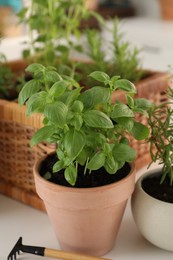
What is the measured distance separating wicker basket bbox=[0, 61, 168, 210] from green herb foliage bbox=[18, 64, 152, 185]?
157 mm

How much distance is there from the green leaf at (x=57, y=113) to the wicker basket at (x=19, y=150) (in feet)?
0.64

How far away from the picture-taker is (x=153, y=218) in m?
0.65

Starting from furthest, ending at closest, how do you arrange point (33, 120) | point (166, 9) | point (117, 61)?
point (166, 9), point (117, 61), point (33, 120)

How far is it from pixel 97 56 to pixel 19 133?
329mm

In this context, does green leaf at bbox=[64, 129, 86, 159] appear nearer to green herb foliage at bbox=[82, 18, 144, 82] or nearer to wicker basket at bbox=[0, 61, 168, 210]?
wicker basket at bbox=[0, 61, 168, 210]

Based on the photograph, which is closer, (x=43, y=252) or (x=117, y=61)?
(x=43, y=252)

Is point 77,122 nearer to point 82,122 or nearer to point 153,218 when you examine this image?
point 82,122

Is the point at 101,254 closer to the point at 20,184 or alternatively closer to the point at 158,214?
the point at 158,214

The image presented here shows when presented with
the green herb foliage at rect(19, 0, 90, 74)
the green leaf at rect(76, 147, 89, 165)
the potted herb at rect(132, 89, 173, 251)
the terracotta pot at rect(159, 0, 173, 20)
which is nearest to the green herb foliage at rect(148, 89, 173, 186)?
the potted herb at rect(132, 89, 173, 251)

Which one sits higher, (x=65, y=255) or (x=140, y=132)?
(x=140, y=132)

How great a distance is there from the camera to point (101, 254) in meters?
0.68

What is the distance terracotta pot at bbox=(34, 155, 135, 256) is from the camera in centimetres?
62

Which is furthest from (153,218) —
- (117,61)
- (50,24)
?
(50,24)

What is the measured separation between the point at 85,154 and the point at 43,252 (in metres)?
0.16
